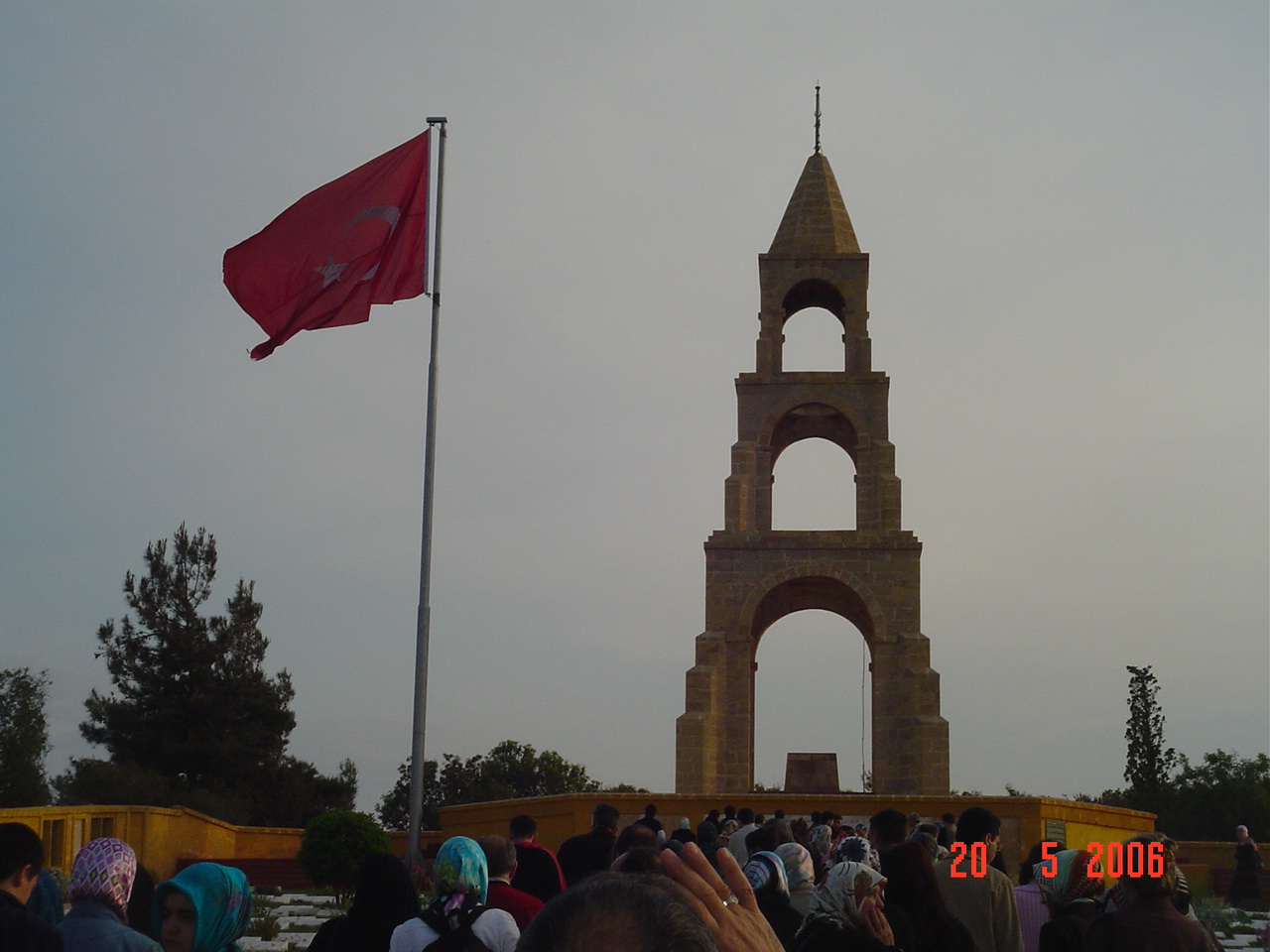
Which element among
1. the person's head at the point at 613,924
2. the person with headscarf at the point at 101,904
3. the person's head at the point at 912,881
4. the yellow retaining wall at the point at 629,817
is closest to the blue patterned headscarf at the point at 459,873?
the person with headscarf at the point at 101,904

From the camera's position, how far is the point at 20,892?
5418 millimetres

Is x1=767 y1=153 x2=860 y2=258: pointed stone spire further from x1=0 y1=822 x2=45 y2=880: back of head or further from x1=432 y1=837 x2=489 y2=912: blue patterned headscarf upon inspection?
x1=0 y1=822 x2=45 y2=880: back of head

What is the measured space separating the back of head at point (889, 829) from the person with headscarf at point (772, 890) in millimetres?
1612

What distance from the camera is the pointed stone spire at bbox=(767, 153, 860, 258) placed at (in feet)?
100

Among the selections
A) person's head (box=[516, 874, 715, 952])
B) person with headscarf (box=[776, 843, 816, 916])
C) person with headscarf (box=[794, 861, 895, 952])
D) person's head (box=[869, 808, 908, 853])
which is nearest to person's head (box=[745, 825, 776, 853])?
person's head (box=[869, 808, 908, 853])

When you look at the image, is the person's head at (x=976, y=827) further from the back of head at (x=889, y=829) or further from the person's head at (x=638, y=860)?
the person's head at (x=638, y=860)

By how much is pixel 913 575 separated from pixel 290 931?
50.1ft

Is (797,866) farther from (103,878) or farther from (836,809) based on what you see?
(836,809)

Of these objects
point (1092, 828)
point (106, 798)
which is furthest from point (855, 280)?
point (106, 798)

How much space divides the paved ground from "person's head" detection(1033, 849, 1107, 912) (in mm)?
7407

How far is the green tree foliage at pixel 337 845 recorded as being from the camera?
2034 cm

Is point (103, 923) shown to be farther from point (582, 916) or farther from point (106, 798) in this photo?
point (106, 798)

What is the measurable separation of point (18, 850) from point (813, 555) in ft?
76.5

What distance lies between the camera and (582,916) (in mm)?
2057
